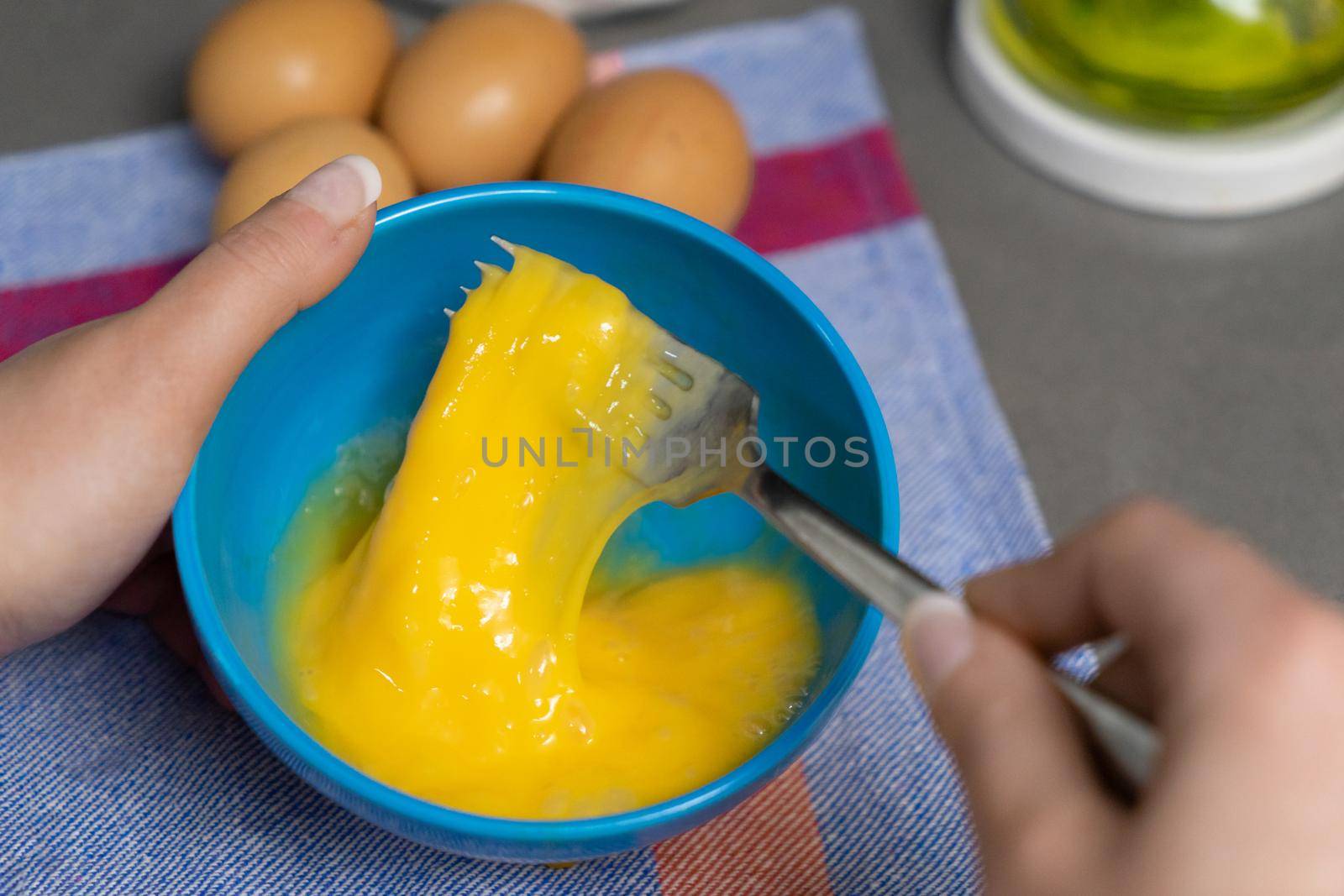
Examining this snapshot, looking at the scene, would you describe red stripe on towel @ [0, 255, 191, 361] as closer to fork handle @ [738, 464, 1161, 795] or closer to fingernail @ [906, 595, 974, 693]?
fork handle @ [738, 464, 1161, 795]

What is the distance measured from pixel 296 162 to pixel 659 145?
0.26 meters

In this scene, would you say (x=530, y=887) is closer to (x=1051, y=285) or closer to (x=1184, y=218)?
(x=1051, y=285)

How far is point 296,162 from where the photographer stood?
2.94 feet

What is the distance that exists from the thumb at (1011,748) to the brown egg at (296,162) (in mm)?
586

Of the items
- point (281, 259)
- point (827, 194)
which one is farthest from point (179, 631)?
point (827, 194)

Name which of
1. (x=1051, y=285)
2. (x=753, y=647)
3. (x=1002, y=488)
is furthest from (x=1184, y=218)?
(x=753, y=647)

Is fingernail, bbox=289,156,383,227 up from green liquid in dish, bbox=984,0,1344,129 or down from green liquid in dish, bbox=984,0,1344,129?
up

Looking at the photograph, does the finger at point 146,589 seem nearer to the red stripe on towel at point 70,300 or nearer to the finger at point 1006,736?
the red stripe on towel at point 70,300

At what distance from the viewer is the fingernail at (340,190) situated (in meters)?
0.71

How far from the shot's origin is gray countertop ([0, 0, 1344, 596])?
100 cm

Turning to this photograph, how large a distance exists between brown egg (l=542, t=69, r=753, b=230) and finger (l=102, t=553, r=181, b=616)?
398 mm

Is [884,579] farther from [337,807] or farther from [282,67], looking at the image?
[282,67]

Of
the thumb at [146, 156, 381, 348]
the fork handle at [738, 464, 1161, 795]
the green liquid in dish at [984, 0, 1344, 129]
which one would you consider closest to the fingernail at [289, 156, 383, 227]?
the thumb at [146, 156, 381, 348]

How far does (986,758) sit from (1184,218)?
2.69ft
